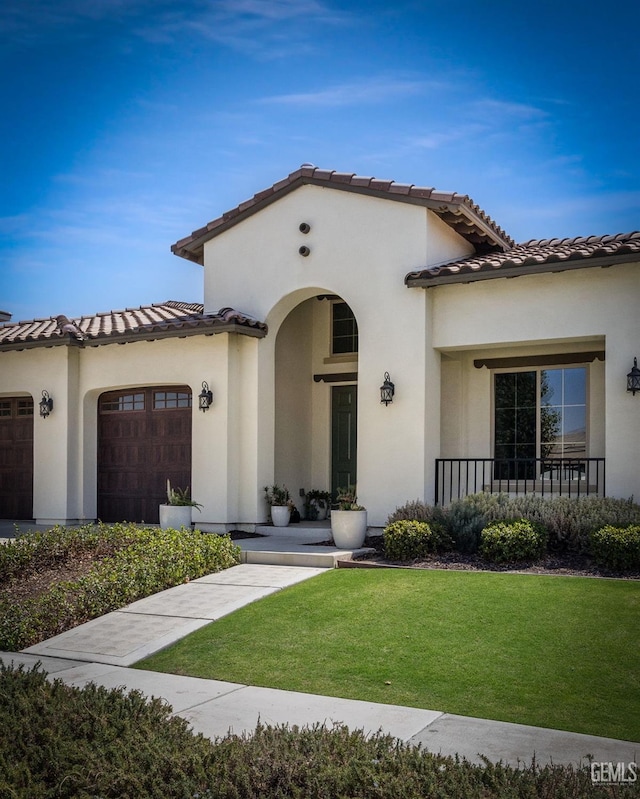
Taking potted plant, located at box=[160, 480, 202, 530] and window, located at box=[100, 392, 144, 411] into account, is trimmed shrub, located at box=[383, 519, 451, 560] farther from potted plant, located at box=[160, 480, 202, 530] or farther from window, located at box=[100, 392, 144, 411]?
window, located at box=[100, 392, 144, 411]

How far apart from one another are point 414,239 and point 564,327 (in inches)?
113

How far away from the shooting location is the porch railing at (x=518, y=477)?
13047 mm

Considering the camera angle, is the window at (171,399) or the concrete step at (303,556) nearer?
the concrete step at (303,556)

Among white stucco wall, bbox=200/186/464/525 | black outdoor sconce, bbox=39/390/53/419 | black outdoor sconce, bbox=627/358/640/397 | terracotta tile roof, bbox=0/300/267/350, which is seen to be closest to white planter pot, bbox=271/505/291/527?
white stucco wall, bbox=200/186/464/525

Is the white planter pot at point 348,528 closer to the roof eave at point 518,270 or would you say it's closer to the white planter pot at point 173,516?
the white planter pot at point 173,516

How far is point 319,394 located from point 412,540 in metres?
5.98

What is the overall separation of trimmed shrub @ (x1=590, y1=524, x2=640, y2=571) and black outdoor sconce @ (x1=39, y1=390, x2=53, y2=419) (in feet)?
37.0

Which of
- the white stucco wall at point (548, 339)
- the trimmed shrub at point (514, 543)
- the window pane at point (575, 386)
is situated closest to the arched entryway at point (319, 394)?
the white stucco wall at point (548, 339)

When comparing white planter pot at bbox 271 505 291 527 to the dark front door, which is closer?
white planter pot at bbox 271 505 291 527

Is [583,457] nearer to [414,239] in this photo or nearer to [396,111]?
[414,239]

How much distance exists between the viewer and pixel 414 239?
13375 millimetres

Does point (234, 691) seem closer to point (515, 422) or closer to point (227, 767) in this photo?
point (227, 767)

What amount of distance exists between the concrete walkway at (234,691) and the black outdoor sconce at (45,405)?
7299mm

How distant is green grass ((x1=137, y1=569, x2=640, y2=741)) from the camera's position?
6.05m
